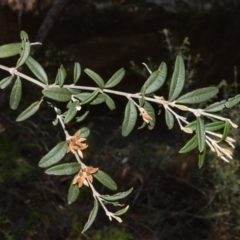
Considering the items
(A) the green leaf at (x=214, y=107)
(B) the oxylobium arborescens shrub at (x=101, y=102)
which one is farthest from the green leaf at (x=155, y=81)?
(A) the green leaf at (x=214, y=107)

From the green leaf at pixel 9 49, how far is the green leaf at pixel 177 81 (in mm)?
289

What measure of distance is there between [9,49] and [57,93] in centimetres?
13

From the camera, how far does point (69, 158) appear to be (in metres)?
2.79

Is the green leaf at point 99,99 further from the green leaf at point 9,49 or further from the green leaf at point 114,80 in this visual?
the green leaf at point 9,49

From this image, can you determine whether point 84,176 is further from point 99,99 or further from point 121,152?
point 121,152

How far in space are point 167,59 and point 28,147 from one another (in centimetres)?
86

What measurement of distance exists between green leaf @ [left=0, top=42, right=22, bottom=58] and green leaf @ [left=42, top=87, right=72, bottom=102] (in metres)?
0.11

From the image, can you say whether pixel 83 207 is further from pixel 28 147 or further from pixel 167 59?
pixel 167 59

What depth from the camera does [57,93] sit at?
3.23 ft

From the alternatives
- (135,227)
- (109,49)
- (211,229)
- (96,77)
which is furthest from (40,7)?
(96,77)

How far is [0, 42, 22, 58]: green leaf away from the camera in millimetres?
1025

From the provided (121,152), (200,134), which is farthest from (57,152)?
(121,152)

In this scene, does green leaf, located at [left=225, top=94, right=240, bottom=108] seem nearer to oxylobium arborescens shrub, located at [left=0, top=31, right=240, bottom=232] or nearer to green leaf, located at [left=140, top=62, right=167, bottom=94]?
oxylobium arborescens shrub, located at [left=0, top=31, right=240, bottom=232]

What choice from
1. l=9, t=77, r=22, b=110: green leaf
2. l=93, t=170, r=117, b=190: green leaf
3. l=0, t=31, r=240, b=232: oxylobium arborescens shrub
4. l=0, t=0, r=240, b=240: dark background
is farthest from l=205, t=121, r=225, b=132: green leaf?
l=0, t=0, r=240, b=240: dark background
